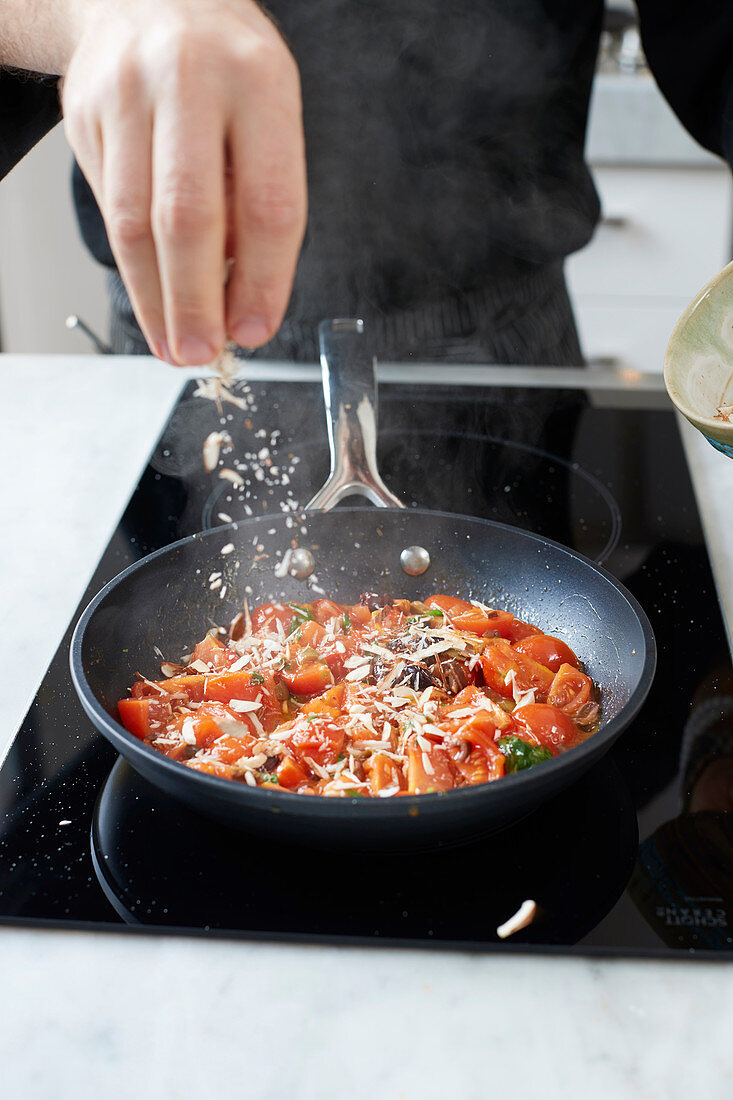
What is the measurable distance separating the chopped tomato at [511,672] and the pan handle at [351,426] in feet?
0.96

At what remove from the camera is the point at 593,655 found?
38.4 inches

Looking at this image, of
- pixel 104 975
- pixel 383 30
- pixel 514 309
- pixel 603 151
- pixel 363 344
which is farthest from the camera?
pixel 603 151

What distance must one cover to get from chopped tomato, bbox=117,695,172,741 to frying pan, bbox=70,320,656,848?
22 mm

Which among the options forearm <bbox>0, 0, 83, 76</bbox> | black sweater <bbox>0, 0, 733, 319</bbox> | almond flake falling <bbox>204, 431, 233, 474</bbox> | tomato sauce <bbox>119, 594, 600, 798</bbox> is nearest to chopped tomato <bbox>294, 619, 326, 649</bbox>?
tomato sauce <bbox>119, 594, 600, 798</bbox>

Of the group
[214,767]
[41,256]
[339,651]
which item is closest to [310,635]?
[339,651]

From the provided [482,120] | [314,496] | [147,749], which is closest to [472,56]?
[482,120]

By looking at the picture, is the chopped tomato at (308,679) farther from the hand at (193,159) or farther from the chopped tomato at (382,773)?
the hand at (193,159)

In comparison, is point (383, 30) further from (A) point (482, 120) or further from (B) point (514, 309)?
(B) point (514, 309)

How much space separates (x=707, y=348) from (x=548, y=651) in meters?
0.35

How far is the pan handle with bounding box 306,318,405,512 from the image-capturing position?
3.97 feet

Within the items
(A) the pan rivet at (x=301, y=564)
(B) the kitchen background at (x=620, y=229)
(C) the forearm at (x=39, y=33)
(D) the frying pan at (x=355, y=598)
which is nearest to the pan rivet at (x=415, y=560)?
(D) the frying pan at (x=355, y=598)

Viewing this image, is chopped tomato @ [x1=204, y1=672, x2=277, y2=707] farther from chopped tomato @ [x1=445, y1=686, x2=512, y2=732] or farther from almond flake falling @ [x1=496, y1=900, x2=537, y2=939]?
almond flake falling @ [x1=496, y1=900, x2=537, y2=939]

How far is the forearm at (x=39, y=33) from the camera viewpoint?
0.83 m

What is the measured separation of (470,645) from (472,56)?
1076 millimetres
